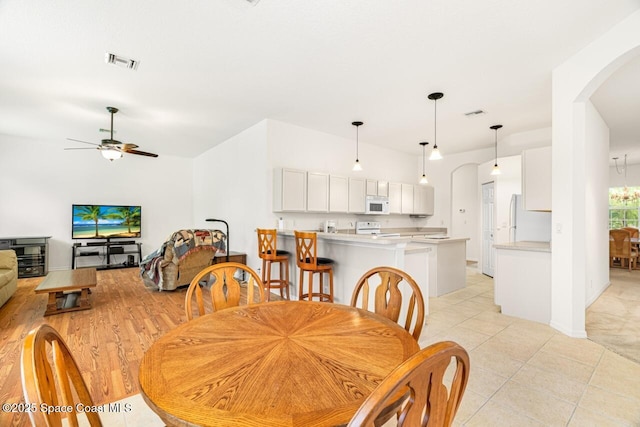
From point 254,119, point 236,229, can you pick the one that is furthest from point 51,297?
point 254,119

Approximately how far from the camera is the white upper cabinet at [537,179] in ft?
12.2

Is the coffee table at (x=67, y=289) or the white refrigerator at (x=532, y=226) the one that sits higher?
the white refrigerator at (x=532, y=226)

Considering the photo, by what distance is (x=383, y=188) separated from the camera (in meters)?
6.30

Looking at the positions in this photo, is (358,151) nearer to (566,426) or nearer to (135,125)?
(135,125)

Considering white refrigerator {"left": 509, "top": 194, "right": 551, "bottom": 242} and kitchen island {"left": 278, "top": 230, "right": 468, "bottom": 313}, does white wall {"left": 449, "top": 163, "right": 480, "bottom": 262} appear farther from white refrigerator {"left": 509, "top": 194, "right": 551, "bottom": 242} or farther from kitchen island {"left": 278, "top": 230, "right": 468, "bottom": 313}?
kitchen island {"left": 278, "top": 230, "right": 468, "bottom": 313}

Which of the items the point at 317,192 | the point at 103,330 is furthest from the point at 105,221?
the point at 317,192

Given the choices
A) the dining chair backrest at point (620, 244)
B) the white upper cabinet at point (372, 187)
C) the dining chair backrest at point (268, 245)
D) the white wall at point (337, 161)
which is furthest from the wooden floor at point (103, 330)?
the dining chair backrest at point (620, 244)

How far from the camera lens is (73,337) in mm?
3012

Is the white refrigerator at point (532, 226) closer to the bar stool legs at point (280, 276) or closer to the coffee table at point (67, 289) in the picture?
the bar stool legs at point (280, 276)

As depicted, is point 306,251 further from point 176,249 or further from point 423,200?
point 423,200

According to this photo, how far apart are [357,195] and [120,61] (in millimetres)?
4067

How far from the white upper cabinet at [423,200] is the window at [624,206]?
5810 millimetres

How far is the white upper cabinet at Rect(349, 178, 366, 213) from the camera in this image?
5.71 m

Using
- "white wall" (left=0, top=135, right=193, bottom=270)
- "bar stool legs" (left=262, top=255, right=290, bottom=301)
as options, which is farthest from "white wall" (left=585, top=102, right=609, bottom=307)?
"white wall" (left=0, top=135, right=193, bottom=270)
